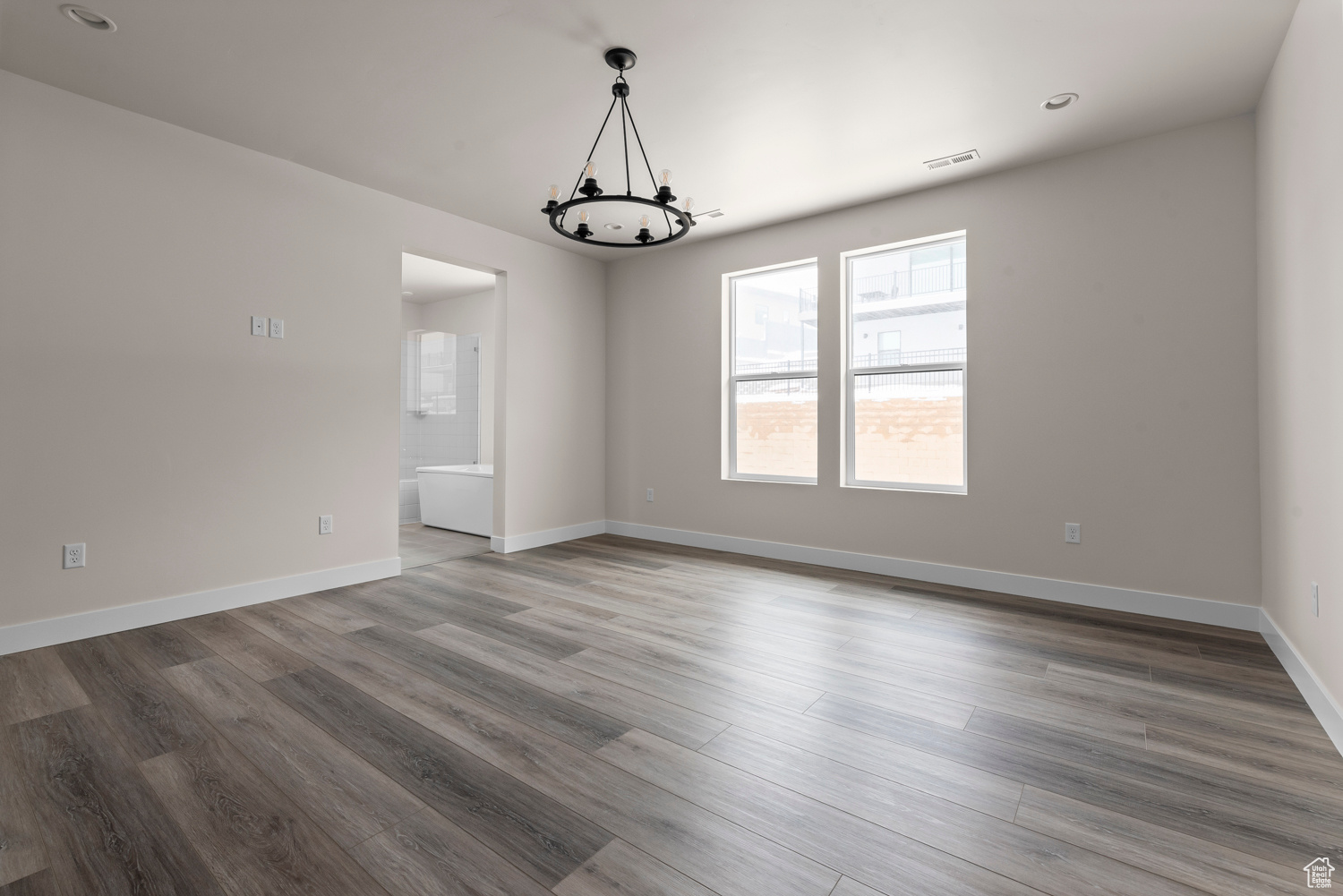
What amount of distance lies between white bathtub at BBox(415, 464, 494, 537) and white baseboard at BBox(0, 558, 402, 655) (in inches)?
63.6

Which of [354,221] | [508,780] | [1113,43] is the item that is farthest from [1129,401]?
[354,221]

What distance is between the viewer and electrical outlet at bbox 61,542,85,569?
2928 millimetres

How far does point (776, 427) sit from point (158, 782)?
4.12 meters

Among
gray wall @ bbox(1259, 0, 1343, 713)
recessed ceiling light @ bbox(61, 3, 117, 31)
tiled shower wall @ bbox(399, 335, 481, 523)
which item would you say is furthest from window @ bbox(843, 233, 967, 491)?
tiled shower wall @ bbox(399, 335, 481, 523)

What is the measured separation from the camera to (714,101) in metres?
3.03

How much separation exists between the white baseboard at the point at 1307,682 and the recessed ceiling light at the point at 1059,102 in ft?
8.71

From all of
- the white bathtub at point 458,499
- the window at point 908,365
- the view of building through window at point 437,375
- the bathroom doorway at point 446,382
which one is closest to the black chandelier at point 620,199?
the window at point 908,365

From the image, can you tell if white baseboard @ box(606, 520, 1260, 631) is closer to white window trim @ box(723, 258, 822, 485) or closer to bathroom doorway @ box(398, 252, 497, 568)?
white window trim @ box(723, 258, 822, 485)

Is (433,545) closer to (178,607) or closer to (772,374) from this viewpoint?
(178,607)

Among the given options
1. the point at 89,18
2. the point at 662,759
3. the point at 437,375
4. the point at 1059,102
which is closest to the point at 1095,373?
the point at 1059,102

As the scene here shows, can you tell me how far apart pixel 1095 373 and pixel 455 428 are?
6472mm

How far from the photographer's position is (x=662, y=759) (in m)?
1.90

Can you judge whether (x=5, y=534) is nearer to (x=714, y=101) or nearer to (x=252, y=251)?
(x=252, y=251)

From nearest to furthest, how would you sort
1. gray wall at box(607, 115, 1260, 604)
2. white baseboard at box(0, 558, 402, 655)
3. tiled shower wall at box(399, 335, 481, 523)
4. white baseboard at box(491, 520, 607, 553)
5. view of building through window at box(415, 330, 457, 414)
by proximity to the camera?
white baseboard at box(0, 558, 402, 655)
gray wall at box(607, 115, 1260, 604)
white baseboard at box(491, 520, 607, 553)
tiled shower wall at box(399, 335, 481, 523)
view of building through window at box(415, 330, 457, 414)
